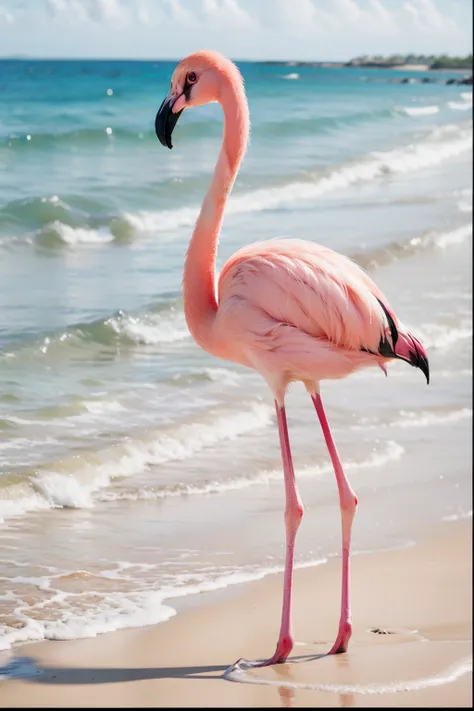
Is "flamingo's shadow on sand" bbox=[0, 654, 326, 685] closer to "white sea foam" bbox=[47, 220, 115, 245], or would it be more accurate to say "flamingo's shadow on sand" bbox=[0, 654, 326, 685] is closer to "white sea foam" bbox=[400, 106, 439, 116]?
"white sea foam" bbox=[47, 220, 115, 245]

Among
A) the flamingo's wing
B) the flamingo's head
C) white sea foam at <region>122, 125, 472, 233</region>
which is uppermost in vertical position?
the flamingo's head

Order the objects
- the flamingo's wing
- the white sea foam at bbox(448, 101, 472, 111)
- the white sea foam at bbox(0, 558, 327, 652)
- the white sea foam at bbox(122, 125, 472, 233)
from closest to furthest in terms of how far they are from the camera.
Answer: the flamingo's wing < the white sea foam at bbox(0, 558, 327, 652) < the white sea foam at bbox(122, 125, 472, 233) < the white sea foam at bbox(448, 101, 472, 111)

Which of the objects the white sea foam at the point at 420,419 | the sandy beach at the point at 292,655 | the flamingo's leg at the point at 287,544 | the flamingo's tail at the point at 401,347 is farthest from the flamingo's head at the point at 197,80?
the white sea foam at the point at 420,419

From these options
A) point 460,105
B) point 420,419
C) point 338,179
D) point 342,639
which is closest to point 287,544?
point 342,639

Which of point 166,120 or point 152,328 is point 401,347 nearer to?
point 166,120

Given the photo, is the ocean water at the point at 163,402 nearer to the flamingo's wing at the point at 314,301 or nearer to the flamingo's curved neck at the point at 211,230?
the flamingo's curved neck at the point at 211,230

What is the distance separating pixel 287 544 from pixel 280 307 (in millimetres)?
839

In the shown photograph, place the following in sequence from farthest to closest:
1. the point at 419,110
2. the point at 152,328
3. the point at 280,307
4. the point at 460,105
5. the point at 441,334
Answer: the point at 460,105
the point at 419,110
the point at 441,334
the point at 152,328
the point at 280,307

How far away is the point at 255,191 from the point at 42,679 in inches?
379

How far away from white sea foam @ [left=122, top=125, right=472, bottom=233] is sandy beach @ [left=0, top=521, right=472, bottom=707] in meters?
6.27

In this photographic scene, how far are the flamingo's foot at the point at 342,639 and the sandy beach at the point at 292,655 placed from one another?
3 centimetres

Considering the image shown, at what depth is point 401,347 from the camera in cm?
396

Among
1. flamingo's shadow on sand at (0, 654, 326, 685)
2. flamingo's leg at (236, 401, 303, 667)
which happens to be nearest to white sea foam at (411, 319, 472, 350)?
flamingo's leg at (236, 401, 303, 667)

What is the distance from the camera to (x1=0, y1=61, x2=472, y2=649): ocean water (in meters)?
4.45
